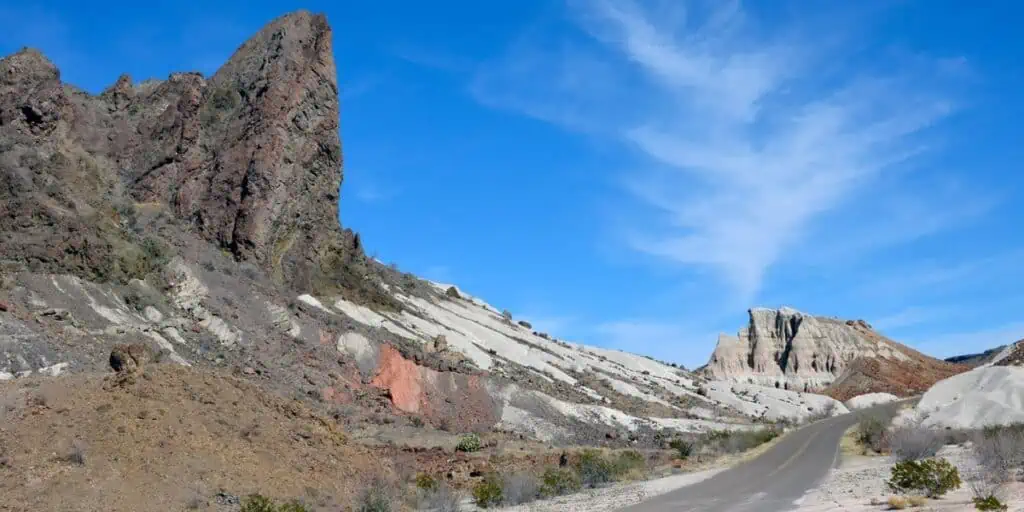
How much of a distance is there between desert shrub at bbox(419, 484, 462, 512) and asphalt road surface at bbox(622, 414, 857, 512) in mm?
4295

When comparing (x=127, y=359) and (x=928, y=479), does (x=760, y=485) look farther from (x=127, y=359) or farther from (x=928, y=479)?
(x=127, y=359)

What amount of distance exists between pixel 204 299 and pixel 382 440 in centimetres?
1302

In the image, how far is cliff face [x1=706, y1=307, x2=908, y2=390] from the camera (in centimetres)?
10962

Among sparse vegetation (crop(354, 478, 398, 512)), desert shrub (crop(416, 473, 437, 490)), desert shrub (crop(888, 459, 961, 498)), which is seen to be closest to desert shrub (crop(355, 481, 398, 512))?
sparse vegetation (crop(354, 478, 398, 512))

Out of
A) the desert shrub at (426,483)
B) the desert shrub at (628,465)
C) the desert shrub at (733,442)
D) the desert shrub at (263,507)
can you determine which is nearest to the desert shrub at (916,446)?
the desert shrub at (628,465)

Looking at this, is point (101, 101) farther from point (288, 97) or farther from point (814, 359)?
point (814, 359)

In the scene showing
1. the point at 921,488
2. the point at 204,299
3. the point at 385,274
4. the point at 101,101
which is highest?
the point at 101,101

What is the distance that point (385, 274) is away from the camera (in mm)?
69125

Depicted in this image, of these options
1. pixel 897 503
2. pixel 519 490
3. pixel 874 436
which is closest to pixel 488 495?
pixel 519 490

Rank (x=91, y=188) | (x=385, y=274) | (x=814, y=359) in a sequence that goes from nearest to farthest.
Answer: (x=91, y=188)
(x=385, y=274)
(x=814, y=359)

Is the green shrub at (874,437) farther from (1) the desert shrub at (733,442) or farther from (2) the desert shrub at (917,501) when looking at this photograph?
(2) the desert shrub at (917,501)

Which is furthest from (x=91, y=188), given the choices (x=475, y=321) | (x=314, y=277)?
(x=475, y=321)

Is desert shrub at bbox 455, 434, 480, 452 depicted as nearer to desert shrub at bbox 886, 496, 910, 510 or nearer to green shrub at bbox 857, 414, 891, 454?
green shrub at bbox 857, 414, 891, 454

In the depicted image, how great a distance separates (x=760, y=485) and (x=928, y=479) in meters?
6.84
